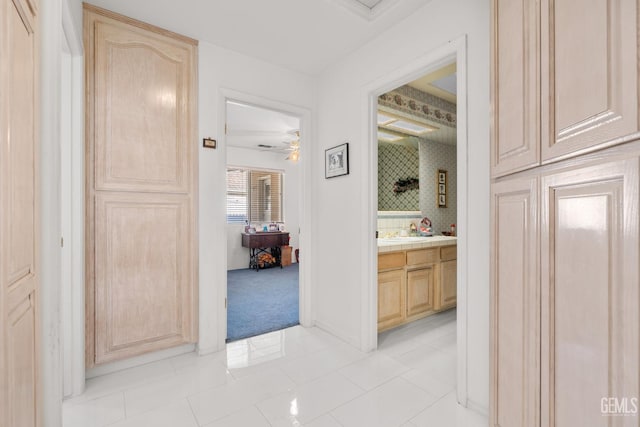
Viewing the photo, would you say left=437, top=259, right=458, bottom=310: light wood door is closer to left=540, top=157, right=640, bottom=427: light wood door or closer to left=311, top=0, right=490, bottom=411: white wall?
left=311, top=0, right=490, bottom=411: white wall

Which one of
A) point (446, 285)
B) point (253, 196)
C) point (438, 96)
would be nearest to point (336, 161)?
point (438, 96)

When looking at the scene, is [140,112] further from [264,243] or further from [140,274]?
[264,243]

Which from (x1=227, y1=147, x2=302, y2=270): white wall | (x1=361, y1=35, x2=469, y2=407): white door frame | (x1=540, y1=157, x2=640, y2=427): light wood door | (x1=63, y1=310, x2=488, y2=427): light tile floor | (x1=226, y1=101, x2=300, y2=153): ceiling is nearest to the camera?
(x1=540, y1=157, x2=640, y2=427): light wood door

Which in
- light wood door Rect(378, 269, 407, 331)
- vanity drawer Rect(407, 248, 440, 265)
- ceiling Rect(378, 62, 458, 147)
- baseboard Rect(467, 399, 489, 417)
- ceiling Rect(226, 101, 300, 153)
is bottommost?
baseboard Rect(467, 399, 489, 417)

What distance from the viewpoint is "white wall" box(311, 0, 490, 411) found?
161 cm

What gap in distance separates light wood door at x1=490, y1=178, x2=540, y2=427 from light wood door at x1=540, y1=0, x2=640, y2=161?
0.20m

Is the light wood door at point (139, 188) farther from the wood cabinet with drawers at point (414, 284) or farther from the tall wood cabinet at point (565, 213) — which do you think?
the tall wood cabinet at point (565, 213)

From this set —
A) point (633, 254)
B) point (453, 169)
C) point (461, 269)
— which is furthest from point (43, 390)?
point (453, 169)

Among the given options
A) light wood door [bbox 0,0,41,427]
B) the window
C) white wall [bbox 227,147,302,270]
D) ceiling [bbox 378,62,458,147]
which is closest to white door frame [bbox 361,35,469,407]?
ceiling [bbox 378,62,458,147]

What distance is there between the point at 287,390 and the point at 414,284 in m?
1.57

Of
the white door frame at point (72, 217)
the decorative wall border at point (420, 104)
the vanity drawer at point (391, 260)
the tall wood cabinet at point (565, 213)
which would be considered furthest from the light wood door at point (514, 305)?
the white door frame at point (72, 217)

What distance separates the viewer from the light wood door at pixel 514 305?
0.96m

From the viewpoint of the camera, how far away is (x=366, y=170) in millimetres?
2336

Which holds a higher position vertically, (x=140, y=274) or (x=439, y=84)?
(x=439, y=84)
